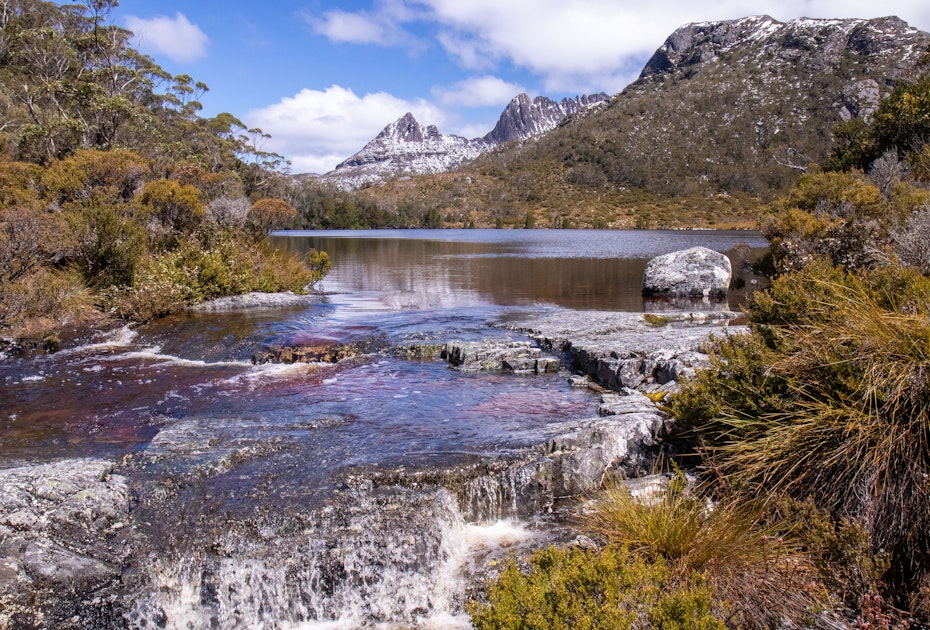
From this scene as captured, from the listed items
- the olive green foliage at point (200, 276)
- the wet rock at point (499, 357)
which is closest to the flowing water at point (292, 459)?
the wet rock at point (499, 357)

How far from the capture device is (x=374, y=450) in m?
7.81

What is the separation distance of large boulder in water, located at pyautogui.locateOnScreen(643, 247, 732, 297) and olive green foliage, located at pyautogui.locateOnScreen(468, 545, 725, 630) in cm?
2312

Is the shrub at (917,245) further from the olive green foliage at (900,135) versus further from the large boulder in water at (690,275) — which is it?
the large boulder in water at (690,275)

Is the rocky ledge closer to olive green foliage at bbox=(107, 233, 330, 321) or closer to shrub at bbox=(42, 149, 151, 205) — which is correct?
olive green foliage at bbox=(107, 233, 330, 321)

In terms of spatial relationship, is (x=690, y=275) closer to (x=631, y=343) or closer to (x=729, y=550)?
(x=631, y=343)

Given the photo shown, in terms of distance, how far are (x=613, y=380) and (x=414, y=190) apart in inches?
6491

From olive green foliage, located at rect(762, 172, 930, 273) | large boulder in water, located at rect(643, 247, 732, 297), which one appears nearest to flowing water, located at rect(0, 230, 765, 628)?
olive green foliage, located at rect(762, 172, 930, 273)

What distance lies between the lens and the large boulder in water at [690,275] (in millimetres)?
24906

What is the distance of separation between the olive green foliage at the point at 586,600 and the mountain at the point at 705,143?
367 feet

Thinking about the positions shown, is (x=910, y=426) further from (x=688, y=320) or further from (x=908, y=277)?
(x=688, y=320)

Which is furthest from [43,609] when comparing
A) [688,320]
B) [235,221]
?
[235,221]

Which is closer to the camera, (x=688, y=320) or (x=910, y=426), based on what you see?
(x=910, y=426)

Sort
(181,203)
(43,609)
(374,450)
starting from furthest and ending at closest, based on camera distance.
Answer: (181,203)
(374,450)
(43,609)

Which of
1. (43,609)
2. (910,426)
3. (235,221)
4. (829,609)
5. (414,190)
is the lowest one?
(43,609)
